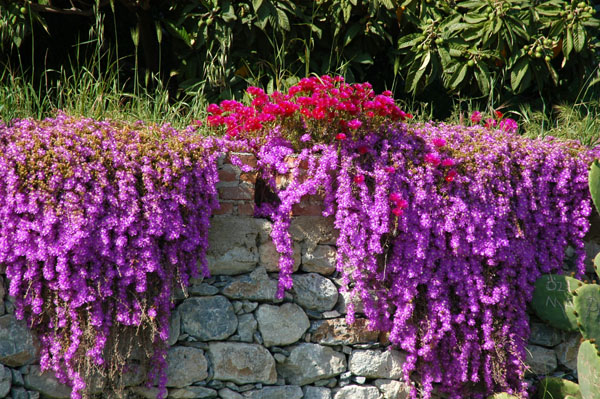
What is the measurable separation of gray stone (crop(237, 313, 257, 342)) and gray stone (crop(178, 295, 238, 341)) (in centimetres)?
4

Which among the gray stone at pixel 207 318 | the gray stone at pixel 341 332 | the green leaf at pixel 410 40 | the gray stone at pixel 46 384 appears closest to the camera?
the gray stone at pixel 46 384

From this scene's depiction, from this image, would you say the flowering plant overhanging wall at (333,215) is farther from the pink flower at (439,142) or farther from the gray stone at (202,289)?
the gray stone at (202,289)

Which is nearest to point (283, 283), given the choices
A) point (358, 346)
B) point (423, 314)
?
point (358, 346)

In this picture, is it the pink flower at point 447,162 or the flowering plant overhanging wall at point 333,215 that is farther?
the pink flower at point 447,162

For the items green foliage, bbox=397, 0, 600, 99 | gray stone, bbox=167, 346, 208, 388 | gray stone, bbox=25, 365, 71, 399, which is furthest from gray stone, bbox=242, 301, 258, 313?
green foliage, bbox=397, 0, 600, 99

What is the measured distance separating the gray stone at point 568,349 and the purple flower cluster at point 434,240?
344mm

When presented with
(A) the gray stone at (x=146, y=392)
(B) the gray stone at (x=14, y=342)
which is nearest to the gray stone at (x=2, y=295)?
(B) the gray stone at (x=14, y=342)

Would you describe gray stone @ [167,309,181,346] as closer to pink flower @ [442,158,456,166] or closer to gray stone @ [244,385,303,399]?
gray stone @ [244,385,303,399]

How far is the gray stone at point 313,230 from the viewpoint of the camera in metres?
3.34

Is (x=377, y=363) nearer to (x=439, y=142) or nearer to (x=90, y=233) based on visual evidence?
(x=439, y=142)

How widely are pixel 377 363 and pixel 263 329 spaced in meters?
0.67

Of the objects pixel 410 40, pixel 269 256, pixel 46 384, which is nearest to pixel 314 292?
pixel 269 256

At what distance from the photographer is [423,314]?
3355 mm

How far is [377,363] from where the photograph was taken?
3.38 metres
